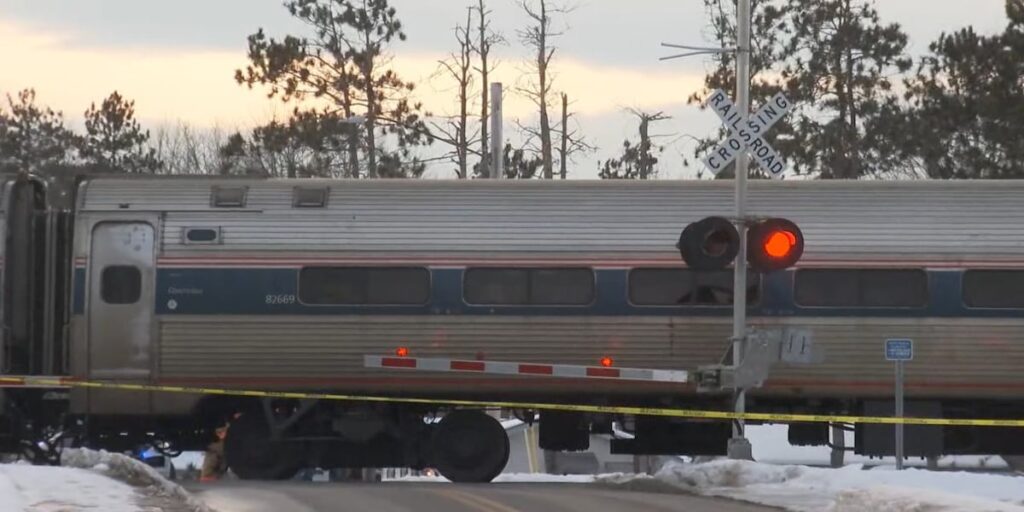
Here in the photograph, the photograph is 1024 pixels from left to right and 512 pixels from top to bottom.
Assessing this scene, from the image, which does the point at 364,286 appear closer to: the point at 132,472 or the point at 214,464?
the point at 132,472

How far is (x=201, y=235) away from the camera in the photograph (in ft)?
68.0

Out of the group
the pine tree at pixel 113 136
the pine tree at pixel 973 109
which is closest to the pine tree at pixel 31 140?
the pine tree at pixel 113 136

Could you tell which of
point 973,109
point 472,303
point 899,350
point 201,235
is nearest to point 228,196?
point 201,235

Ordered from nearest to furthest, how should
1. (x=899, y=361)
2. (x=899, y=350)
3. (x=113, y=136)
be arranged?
(x=899, y=361) → (x=899, y=350) → (x=113, y=136)

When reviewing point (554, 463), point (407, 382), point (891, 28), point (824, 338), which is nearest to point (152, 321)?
point (407, 382)

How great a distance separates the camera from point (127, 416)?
2098 cm

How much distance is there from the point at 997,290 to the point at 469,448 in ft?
20.2

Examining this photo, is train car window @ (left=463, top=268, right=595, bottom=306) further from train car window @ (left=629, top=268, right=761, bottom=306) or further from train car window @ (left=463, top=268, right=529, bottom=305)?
train car window @ (left=629, top=268, right=761, bottom=306)

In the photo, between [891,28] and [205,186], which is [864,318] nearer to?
[205,186]

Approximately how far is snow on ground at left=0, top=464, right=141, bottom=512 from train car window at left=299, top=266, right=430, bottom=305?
139 inches

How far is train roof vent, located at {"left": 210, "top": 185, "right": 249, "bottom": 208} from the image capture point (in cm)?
2095

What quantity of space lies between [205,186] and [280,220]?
1054 mm

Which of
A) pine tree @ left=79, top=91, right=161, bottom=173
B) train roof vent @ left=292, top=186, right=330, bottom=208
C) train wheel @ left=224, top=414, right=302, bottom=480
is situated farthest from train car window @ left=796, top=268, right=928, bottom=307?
pine tree @ left=79, top=91, right=161, bottom=173

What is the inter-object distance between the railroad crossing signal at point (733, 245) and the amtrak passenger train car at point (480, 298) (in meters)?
3.30
